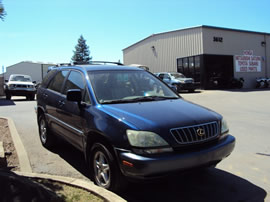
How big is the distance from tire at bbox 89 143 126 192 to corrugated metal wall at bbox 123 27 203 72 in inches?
940

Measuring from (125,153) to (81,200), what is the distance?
0.67 m

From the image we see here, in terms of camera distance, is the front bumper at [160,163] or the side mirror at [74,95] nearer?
the front bumper at [160,163]

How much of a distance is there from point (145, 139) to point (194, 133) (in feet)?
2.01

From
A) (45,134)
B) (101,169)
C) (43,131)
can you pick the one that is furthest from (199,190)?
(43,131)

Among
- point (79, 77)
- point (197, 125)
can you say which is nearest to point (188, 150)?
point (197, 125)

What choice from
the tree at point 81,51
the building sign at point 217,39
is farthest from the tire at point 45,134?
the tree at point 81,51

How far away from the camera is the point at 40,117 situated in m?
5.99

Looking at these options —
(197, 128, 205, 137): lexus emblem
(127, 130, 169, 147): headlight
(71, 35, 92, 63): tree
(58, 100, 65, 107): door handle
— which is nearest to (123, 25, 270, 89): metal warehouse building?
(58, 100, 65, 107): door handle

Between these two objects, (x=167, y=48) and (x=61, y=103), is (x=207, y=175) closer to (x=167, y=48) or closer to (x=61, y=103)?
(x=61, y=103)

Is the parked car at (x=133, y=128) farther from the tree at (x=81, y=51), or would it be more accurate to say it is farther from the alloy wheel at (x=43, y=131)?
the tree at (x=81, y=51)

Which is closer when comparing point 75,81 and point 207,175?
point 207,175

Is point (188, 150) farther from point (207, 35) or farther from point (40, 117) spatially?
point (207, 35)

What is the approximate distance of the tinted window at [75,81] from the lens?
431cm

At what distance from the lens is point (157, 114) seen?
3307 millimetres
